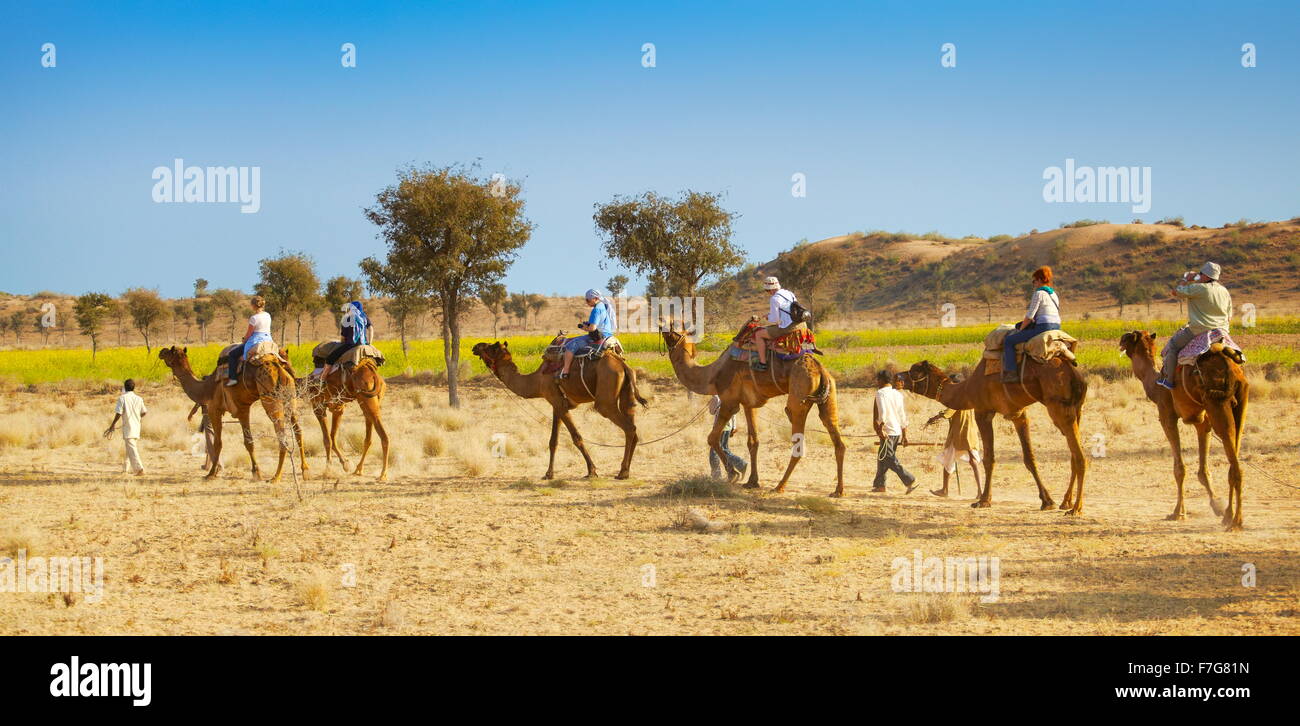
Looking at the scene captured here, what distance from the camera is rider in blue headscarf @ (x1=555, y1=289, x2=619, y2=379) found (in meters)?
15.8

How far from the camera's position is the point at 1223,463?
55.0ft

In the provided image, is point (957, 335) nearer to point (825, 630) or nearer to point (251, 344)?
point (251, 344)

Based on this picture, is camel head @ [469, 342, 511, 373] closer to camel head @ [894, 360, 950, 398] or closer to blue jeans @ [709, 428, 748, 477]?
blue jeans @ [709, 428, 748, 477]

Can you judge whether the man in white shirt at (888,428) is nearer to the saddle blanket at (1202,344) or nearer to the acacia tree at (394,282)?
the saddle blanket at (1202,344)

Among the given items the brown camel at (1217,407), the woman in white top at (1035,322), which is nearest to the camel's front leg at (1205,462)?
the brown camel at (1217,407)

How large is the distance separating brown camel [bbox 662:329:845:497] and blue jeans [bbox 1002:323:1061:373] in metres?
2.35

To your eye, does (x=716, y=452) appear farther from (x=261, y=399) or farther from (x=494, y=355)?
(x=261, y=399)

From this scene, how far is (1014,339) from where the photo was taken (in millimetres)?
13055

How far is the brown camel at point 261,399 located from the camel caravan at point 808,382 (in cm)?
3

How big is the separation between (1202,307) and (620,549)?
732cm

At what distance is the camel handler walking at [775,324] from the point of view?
14469mm

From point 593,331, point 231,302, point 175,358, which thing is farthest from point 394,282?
point 231,302

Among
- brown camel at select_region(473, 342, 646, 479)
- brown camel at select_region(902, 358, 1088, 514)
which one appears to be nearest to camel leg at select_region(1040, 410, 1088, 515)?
brown camel at select_region(902, 358, 1088, 514)

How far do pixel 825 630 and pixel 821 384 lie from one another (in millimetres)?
6535
